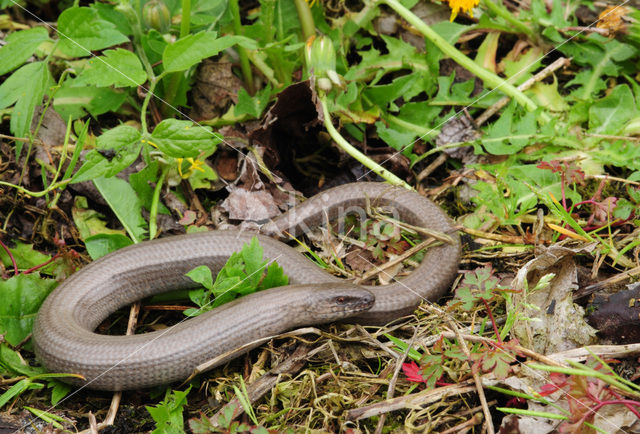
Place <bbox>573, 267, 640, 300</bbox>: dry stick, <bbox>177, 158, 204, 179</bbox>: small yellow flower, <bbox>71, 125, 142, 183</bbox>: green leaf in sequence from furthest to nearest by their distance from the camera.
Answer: <bbox>177, 158, 204, 179</bbox>: small yellow flower → <bbox>71, 125, 142, 183</bbox>: green leaf → <bbox>573, 267, 640, 300</bbox>: dry stick

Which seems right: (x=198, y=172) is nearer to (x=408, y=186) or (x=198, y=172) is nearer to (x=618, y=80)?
(x=408, y=186)

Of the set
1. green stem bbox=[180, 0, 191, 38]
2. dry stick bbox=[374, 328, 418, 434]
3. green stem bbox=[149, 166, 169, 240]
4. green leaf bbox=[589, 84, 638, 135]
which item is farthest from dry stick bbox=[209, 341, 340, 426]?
green leaf bbox=[589, 84, 638, 135]

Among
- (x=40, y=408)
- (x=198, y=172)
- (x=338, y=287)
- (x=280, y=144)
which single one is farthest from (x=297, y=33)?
(x=40, y=408)

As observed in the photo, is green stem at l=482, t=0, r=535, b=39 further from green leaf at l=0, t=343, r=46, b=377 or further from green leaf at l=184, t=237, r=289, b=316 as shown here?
green leaf at l=0, t=343, r=46, b=377

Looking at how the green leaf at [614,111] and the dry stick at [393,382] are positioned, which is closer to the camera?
the dry stick at [393,382]

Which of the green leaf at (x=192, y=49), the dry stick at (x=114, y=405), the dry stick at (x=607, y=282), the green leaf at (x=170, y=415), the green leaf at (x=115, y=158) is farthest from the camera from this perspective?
the green leaf at (x=192, y=49)

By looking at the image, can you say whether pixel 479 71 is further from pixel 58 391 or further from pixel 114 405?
pixel 58 391

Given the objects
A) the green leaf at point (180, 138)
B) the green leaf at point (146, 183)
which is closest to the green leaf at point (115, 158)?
the green leaf at point (180, 138)

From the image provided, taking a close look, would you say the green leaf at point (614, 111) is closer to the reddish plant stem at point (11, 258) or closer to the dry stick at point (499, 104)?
the dry stick at point (499, 104)
